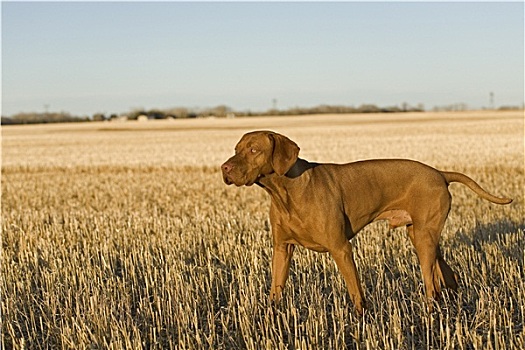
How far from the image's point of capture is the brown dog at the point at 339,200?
589 cm

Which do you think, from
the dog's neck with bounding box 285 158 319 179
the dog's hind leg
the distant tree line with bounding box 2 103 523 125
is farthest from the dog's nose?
the distant tree line with bounding box 2 103 523 125

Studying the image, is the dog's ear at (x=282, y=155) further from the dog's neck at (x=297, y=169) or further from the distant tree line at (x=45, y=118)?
the distant tree line at (x=45, y=118)

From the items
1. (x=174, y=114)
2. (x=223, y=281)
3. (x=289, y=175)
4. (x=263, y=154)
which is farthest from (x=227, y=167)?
(x=174, y=114)

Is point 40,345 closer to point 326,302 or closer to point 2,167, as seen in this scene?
point 326,302

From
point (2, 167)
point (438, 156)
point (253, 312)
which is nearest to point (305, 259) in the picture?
point (253, 312)

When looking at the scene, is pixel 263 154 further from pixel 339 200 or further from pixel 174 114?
pixel 174 114

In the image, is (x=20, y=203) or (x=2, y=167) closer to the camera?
(x=20, y=203)

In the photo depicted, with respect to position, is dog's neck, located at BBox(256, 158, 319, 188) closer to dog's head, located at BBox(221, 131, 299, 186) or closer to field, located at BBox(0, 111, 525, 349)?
dog's head, located at BBox(221, 131, 299, 186)

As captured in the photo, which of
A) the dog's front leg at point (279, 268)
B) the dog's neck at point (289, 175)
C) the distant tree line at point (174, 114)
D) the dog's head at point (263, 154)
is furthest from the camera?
the distant tree line at point (174, 114)

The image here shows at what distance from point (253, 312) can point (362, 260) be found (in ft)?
8.05

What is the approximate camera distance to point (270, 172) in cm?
603

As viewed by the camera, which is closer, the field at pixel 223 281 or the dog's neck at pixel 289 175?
the field at pixel 223 281

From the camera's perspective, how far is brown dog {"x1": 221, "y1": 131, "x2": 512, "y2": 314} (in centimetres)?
589

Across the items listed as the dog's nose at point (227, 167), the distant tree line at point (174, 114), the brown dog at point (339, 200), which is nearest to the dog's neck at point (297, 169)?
the brown dog at point (339, 200)
